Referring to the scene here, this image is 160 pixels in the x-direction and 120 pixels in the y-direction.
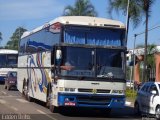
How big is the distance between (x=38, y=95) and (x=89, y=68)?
5.77m

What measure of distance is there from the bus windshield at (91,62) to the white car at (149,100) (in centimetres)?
169

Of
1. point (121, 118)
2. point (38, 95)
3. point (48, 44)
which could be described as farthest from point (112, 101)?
point (38, 95)

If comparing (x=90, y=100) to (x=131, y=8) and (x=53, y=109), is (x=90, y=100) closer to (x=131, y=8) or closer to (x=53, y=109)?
(x=53, y=109)

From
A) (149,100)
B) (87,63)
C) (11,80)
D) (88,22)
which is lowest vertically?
(149,100)

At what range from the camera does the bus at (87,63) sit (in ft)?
61.1

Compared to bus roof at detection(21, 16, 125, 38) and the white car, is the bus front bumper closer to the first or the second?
the white car

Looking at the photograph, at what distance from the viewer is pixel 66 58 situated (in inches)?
733

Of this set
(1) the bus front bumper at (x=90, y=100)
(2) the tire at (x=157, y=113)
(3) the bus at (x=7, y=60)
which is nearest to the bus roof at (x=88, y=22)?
(1) the bus front bumper at (x=90, y=100)

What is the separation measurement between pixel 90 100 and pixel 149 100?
8.92 ft

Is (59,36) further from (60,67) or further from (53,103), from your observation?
(53,103)

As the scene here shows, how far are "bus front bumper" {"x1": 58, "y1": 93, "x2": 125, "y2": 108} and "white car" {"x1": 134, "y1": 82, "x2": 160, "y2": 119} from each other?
4.32 feet

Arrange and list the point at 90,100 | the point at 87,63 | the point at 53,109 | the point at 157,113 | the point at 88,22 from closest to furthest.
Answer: the point at 87,63
the point at 90,100
the point at 157,113
the point at 88,22
the point at 53,109

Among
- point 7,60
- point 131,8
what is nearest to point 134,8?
point 131,8

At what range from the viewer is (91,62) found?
18.7 m
